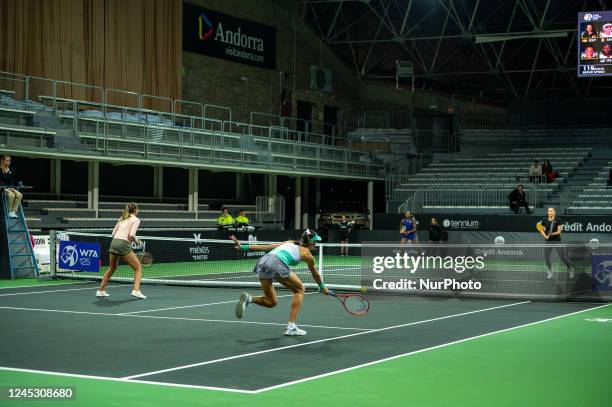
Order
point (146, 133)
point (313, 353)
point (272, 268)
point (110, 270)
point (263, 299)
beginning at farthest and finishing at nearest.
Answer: point (146, 133) < point (110, 270) < point (263, 299) < point (272, 268) < point (313, 353)

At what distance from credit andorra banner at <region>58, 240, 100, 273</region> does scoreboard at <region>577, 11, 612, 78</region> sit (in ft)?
60.2

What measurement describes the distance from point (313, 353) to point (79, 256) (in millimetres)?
14711

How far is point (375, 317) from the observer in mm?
16734

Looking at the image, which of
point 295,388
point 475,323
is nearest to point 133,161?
point 475,323

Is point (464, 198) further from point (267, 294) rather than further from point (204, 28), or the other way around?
point (267, 294)

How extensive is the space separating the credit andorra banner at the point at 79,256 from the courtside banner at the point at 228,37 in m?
19.4

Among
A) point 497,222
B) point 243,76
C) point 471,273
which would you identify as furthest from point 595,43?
point 243,76

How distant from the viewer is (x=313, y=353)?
12164mm

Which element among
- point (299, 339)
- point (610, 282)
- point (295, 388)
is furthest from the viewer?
point (610, 282)

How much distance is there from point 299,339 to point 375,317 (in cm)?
345

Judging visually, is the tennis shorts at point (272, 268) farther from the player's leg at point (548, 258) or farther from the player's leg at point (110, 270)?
the player's leg at point (548, 258)

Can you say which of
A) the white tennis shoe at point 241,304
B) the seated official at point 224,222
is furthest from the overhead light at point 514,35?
the white tennis shoe at point 241,304

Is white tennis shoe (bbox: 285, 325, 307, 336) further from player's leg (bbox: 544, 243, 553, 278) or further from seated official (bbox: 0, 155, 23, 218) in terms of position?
seated official (bbox: 0, 155, 23, 218)

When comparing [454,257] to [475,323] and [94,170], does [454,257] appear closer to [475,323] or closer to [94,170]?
[475,323]
